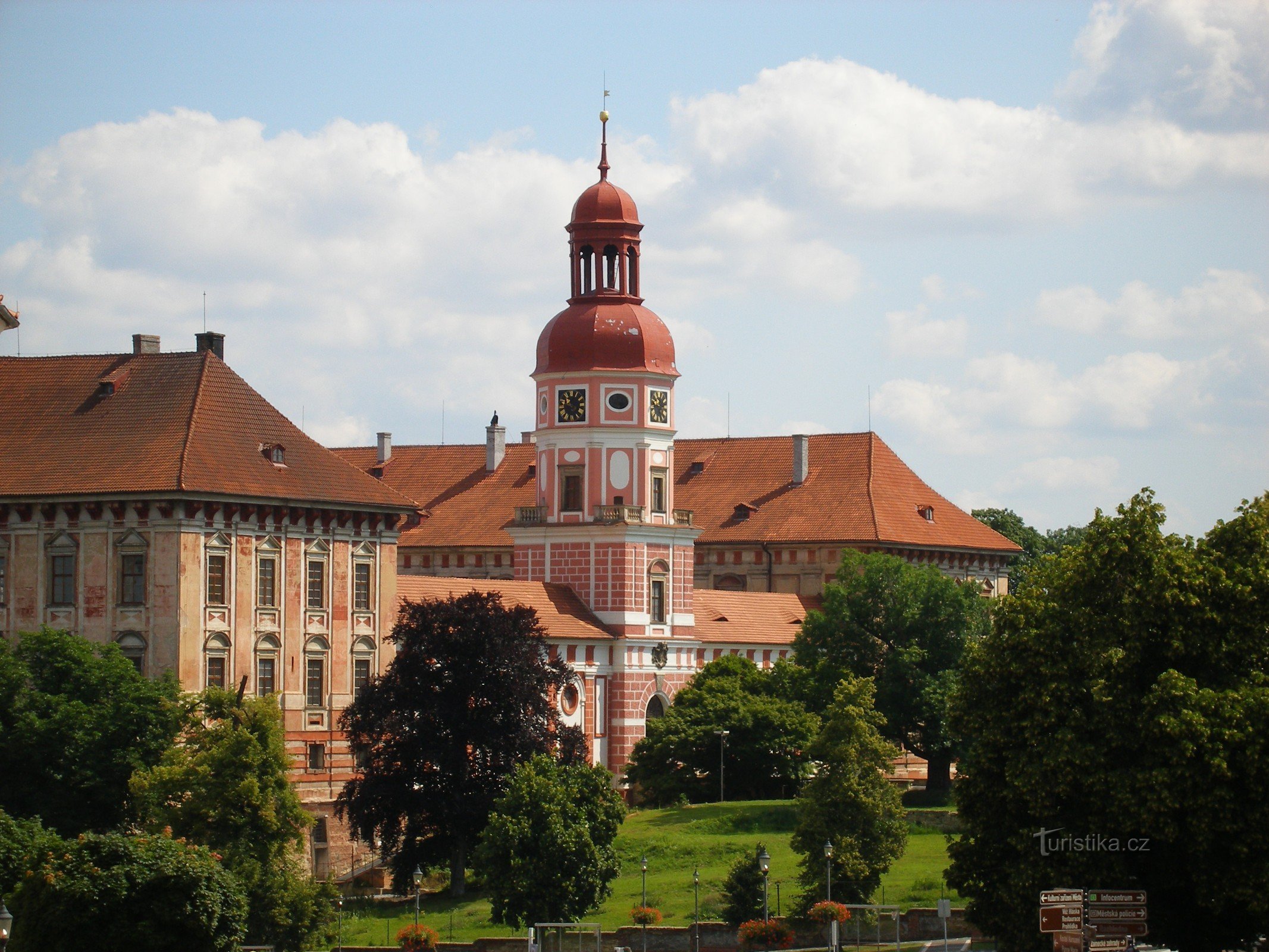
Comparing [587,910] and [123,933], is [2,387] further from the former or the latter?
[123,933]

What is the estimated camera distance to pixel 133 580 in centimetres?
8088

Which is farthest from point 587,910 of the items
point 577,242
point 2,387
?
point 577,242

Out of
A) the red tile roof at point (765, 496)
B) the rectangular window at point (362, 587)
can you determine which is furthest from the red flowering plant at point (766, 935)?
the red tile roof at point (765, 496)

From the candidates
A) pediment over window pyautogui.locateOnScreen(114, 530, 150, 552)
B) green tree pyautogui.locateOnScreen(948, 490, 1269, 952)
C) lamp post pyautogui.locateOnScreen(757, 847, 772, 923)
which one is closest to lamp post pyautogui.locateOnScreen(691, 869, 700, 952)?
lamp post pyautogui.locateOnScreen(757, 847, 772, 923)

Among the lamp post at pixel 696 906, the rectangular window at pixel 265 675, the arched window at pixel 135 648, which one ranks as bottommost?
the lamp post at pixel 696 906

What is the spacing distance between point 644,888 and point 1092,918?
24.6m

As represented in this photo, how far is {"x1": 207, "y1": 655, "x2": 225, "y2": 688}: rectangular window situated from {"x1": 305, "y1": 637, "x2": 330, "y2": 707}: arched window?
11.9 ft

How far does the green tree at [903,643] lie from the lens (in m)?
93.6

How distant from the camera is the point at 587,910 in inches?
2830

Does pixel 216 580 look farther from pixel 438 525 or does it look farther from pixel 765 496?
pixel 765 496

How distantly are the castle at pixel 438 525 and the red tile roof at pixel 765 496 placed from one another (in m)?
0.15

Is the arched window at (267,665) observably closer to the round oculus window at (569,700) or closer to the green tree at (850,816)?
the round oculus window at (569,700)

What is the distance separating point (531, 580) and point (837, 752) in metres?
33.4

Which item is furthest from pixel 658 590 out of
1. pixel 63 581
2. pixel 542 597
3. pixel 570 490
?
pixel 63 581
